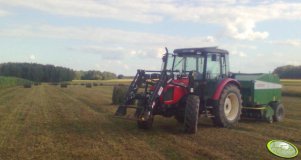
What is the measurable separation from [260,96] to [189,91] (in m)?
3.36

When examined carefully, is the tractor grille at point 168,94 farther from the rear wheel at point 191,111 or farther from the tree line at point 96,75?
the tree line at point 96,75

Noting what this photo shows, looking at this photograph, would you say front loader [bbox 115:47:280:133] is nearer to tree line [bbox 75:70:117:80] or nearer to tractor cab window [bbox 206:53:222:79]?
tractor cab window [bbox 206:53:222:79]

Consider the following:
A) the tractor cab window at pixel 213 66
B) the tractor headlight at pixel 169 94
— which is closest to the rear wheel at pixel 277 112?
the tractor cab window at pixel 213 66

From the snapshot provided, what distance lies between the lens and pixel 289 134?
10.9 metres

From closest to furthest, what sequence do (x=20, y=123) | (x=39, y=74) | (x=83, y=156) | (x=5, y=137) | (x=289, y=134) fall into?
1. (x=83, y=156)
2. (x=5, y=137)
3. (x=289, y=134)
4. (x=20, y=123)
5. (x=39, y=74)

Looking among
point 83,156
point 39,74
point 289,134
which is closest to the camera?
point 83,156

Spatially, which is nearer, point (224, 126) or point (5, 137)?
point (5, 137)

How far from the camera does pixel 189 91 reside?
1107 cm

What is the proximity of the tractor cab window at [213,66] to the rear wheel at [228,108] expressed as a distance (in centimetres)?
49

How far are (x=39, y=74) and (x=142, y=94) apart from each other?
9420 centimetres

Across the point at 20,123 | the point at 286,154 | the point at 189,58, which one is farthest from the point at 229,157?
the point at 20,123

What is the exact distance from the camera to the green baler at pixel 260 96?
43.3 ft

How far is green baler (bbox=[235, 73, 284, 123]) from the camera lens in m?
13.2

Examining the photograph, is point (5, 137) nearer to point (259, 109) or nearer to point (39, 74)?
point (259, 109)
